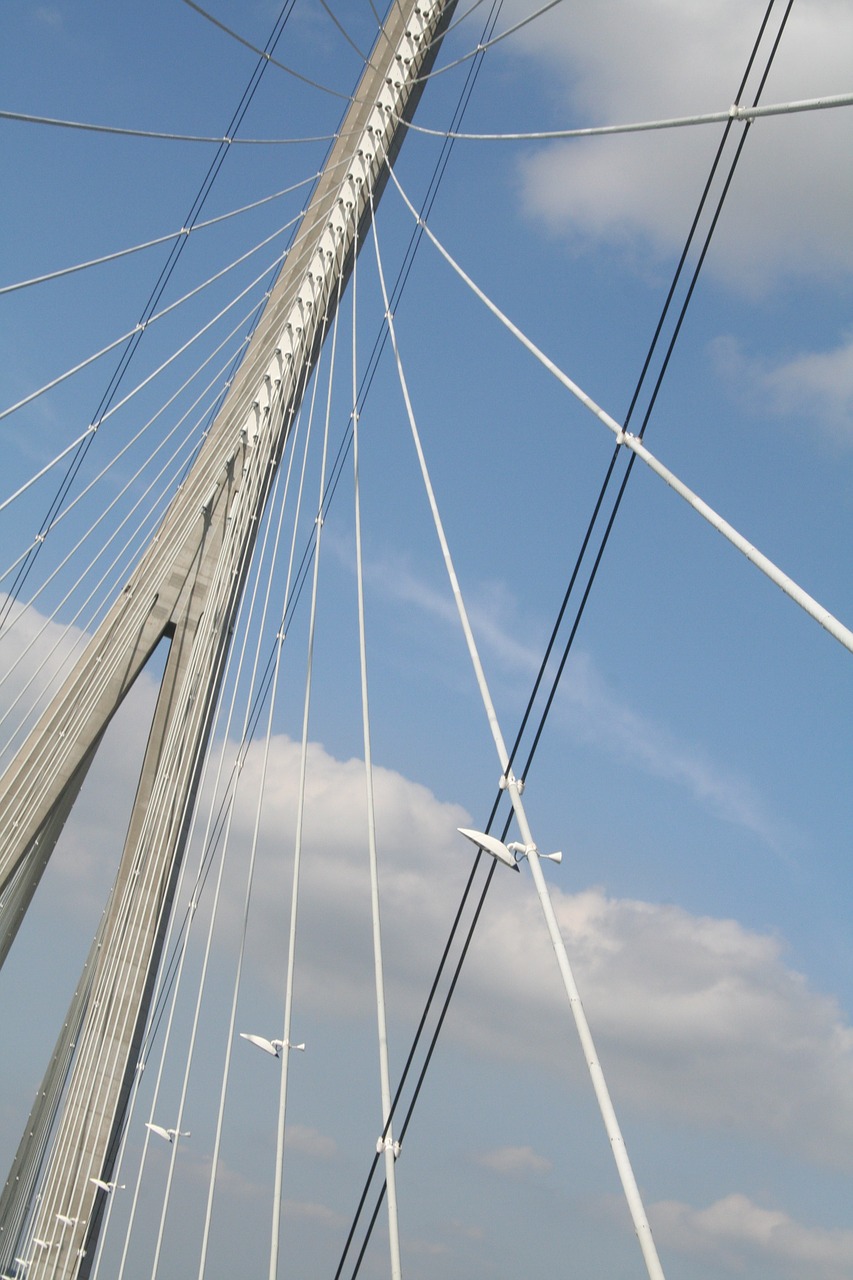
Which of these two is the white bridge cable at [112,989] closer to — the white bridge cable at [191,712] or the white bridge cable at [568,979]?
the white bridge cable at [191,712]

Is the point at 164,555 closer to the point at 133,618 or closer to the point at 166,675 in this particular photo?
the point at 133,618

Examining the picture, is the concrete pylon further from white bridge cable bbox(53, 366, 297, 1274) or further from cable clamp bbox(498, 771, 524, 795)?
cable clamp bbox(498, 771, 524, 795)

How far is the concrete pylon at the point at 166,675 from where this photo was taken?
1266 cm

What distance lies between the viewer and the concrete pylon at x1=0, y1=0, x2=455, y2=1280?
12656 mm

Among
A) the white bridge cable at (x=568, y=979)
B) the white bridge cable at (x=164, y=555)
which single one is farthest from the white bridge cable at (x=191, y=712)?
the white bridge cable at (x=568, y=979)

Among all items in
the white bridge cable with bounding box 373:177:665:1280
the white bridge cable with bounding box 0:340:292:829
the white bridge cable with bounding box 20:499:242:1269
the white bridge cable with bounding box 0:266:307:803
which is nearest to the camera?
the white bridge cable with bounding box 373:177:665:1280

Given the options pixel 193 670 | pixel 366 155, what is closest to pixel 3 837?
pixel 193 670

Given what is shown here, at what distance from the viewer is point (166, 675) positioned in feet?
45.4

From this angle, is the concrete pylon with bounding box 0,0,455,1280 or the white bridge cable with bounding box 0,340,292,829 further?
the white bridge cable with bounding box 0,340,292,829

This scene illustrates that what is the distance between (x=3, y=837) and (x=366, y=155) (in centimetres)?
757

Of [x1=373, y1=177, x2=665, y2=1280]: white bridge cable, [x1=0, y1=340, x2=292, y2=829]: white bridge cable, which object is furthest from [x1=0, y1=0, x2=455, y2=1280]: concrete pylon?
[x1=373, y1=177, x2=665, y2=1280]: white bridge cable

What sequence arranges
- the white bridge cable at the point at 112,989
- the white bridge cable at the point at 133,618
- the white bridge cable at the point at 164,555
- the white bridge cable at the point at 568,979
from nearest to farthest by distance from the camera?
the white bridge cable at the point at 568,979 < the white bridge cable at the point at 112,989 < the white bridge cable at the point at 133,618 < the white bridge cable at the point at 164,555

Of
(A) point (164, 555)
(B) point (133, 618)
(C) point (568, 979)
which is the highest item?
(A) point (164, 555)

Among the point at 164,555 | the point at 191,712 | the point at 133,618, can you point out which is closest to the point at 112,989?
the point at 191,712
